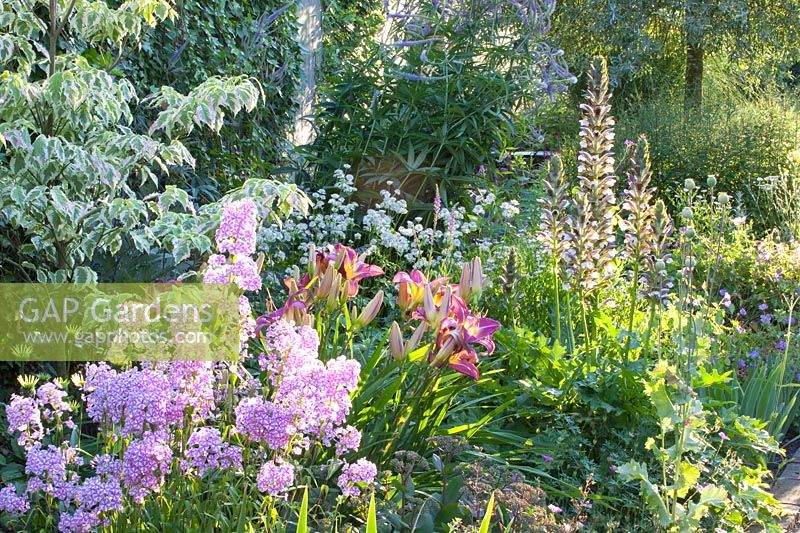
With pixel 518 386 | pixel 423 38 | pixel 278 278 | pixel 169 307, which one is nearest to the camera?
pixel 169 307

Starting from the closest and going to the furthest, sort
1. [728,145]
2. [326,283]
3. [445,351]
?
[445,351] < [326,283] < [728,145]

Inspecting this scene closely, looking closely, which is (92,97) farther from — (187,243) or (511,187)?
(511,187)

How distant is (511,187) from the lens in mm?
6984

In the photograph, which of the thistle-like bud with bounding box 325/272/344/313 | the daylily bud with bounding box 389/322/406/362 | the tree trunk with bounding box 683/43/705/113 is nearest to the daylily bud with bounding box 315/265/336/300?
the thistle-like bud with bounding box 325/272/344/313

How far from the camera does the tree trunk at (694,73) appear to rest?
1308 cm

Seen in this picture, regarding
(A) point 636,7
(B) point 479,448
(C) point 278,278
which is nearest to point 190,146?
(C) point 278,278

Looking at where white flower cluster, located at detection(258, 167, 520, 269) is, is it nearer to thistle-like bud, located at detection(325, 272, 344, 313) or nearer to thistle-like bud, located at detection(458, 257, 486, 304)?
thistle-like bud, located at detection(458, 257, 486, 304)

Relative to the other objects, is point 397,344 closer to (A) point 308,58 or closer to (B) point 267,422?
(B) point 267,422

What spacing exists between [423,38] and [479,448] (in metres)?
4.57

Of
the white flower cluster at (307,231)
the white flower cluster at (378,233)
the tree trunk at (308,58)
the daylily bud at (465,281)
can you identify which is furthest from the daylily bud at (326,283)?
the tree trunk at (308,58)

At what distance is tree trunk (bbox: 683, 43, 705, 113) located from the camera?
42.9ft

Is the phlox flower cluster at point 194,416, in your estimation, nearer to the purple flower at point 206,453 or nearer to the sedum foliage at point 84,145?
the purple flower at point 206,453

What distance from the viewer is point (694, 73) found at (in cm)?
1342

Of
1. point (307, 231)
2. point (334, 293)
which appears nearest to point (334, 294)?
point (334, 293)
